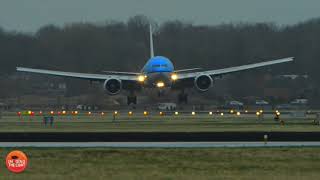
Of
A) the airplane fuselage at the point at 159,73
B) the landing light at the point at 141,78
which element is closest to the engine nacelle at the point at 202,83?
the airplane fuselage at the point at 159,73

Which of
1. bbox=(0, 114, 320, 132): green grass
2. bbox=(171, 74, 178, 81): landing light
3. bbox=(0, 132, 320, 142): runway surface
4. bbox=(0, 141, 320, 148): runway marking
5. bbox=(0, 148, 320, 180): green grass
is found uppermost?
bbox=(171, 74, 178, 81): landing light

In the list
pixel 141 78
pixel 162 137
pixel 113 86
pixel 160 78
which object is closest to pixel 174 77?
pixel 160 78

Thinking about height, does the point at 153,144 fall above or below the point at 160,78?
below

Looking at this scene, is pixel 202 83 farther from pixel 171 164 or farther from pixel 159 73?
pixel 171 164

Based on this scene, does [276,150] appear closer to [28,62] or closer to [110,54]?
[110,54]

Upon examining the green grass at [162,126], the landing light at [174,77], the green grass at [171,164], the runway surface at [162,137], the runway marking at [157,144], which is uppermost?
the landing light at [174,77]

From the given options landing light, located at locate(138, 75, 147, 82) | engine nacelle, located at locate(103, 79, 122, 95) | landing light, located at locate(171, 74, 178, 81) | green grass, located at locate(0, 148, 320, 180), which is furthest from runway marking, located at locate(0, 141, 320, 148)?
engine nacelle, located at locate(103, 79, 122, 95)

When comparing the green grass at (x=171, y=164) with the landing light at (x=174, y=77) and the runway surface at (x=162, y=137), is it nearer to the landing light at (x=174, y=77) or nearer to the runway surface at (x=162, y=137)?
the runway surface at (x=162, y=137)

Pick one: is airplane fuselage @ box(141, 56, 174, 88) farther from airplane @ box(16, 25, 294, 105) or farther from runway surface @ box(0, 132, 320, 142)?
runway surface @ box(0, 132, 320, 142)

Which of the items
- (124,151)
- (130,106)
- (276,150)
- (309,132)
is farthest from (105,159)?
(130,106)
